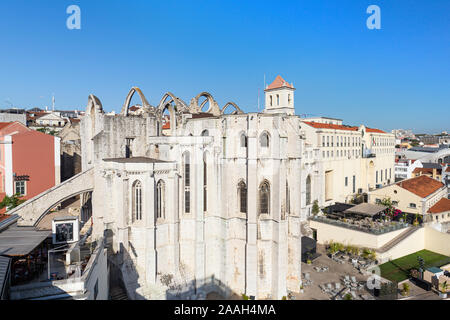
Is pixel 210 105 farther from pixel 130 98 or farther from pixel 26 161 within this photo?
pixel 26 161

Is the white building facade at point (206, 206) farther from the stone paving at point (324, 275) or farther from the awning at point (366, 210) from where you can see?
the awning at point (366, 210)

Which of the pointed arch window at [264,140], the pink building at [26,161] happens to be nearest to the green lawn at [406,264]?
the pointed arch window at [264,140]

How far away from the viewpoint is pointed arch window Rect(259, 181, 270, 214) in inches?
946

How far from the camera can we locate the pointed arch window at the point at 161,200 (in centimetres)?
2319

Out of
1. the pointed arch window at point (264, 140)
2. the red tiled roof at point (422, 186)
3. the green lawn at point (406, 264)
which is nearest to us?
the pointed arch window at point (264, 140)

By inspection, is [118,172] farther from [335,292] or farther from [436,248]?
[436,248]

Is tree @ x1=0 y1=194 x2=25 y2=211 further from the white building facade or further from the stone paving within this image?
the stone paving

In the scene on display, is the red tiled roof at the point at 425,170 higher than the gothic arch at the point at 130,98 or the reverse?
the reverse

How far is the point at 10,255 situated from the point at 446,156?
302 feet

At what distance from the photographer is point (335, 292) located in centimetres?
2550

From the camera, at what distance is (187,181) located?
971 inches

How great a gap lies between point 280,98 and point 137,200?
23.7 m

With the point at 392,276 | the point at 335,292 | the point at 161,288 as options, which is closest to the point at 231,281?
the point at 161,288

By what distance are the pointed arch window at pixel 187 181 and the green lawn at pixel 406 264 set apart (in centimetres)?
2014
